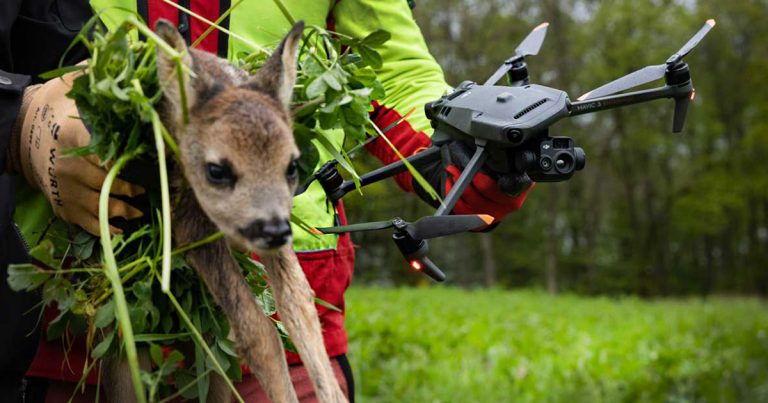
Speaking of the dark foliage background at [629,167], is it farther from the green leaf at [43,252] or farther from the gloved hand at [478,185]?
the green leaf at [43,252]

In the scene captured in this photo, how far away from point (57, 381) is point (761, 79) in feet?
124

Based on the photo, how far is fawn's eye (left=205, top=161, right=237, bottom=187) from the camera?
1.48m

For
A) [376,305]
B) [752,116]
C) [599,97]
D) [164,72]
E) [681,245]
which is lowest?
[681,245]

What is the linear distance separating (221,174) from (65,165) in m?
0.44

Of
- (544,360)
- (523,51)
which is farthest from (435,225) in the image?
(544,360)

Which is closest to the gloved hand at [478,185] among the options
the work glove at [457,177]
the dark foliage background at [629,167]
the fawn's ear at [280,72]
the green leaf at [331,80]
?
the work glove at [457,177]

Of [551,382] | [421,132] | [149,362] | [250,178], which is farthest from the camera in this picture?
[551,382]

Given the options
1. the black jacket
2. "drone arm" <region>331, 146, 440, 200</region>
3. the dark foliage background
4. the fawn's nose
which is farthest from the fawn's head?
the dark foliage background

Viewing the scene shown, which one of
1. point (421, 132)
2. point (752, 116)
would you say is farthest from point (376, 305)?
point (752, 116)

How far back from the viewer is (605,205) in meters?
47.4

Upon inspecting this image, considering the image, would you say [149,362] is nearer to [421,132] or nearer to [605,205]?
[421,132]

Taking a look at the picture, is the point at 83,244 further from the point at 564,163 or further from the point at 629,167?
the point at 629,167

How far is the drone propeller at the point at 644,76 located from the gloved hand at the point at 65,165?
1179 millimetres

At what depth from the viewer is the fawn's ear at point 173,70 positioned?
4.94 feet
